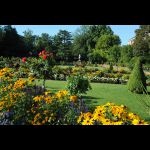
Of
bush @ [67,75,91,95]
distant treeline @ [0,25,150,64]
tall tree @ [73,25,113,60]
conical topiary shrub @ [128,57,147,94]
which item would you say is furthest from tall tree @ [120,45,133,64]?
bush @ [67,75,91,95]

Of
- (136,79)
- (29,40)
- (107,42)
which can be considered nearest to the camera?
(136,79)

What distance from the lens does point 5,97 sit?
180 inches

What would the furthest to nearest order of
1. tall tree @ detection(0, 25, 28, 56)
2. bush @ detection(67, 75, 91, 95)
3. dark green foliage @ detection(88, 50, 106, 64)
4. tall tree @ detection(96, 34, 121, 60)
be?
tall tree @ detection(96, 34, 121, 60), dark green foliage @ detection(88, 50, 106, 64), tall tree @ detection(0, 25, 28, 56), bush @ detection(67, 75, 91, 95)

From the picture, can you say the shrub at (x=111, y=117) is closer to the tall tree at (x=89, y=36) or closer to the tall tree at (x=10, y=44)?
the tall tree at (x=10, y=44)

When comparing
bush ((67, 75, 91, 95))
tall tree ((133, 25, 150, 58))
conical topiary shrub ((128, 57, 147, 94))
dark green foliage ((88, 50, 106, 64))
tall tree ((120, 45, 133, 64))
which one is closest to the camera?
bush ((67, 75, 91, 95))

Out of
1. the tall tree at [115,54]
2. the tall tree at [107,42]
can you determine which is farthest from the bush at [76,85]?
the tall tree at [107,42]

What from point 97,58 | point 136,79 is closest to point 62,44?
point 97,58

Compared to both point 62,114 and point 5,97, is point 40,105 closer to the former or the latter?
point 62,114

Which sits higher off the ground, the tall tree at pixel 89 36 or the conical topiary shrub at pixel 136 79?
the tall tree at pixel 89 36

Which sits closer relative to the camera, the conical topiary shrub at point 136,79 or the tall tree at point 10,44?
the conical topiary shrub at point 136,79

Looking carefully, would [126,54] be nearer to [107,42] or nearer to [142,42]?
[142,42]

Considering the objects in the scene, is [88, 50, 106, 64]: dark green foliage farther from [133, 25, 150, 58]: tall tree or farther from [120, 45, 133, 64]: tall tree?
[133, 25, 150, 58]: tall tree
